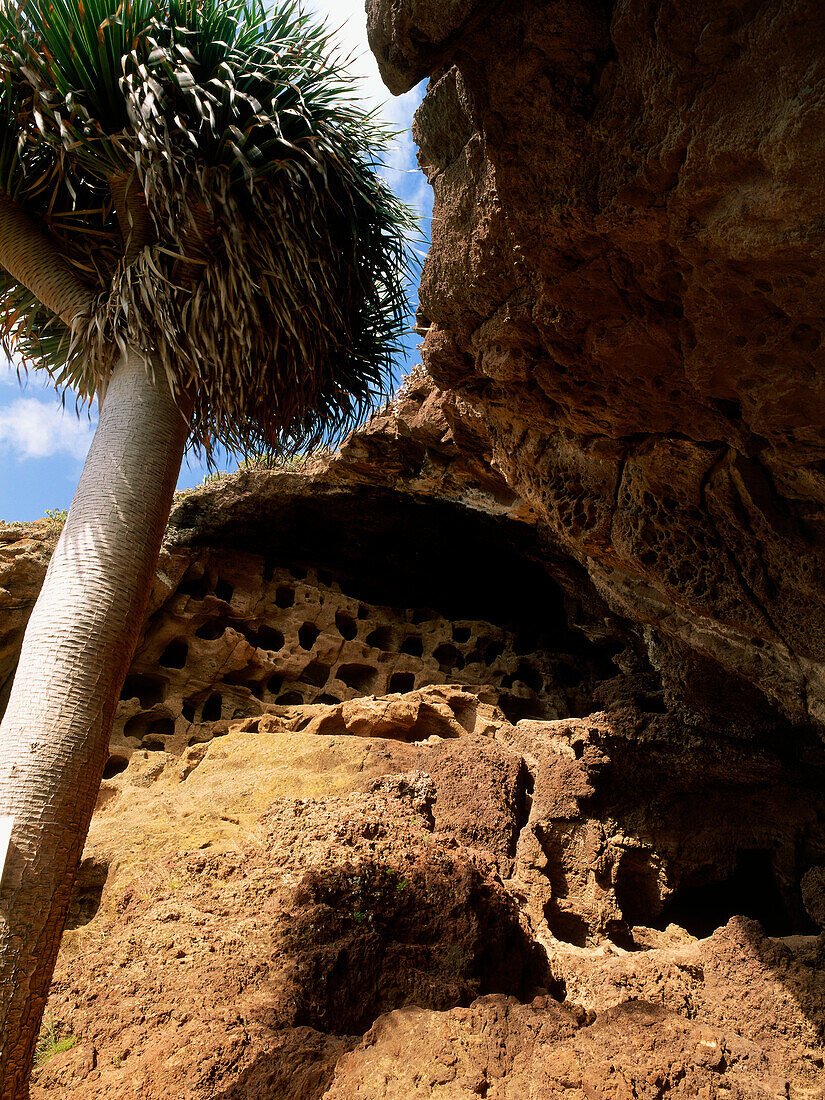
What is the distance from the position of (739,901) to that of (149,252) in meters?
6.97

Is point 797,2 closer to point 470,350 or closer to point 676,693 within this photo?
point 470,350

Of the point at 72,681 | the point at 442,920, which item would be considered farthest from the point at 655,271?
the point at 72,681

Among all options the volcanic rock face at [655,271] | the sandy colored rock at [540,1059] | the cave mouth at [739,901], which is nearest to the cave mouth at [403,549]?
the cave mouth at [739,901]

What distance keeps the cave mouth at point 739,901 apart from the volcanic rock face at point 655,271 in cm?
194

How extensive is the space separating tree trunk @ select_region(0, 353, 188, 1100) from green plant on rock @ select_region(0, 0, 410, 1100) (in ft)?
0.04

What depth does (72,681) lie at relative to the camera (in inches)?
147

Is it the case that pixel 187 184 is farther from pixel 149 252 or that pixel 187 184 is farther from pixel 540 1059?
pixel 540 1059

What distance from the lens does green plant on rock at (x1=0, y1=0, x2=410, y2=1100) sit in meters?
4.06

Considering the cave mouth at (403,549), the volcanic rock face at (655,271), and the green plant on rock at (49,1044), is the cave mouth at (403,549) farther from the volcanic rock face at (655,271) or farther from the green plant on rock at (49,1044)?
the green plant on rock at (49,1044)

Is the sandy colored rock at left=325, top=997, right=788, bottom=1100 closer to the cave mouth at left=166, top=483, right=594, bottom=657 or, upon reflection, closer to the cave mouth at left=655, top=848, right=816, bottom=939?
the cave mouth at left=655, top=848, right=816, bottom=939

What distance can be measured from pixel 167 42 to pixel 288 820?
5.63 metres

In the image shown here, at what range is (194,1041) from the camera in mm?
2848

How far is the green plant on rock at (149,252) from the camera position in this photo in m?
4.06

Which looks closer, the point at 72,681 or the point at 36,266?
the point at 72,681
